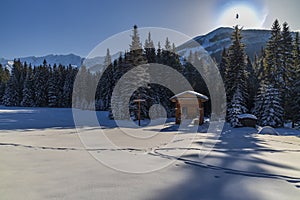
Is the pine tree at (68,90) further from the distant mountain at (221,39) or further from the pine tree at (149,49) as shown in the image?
the distant mountain at (221,39)

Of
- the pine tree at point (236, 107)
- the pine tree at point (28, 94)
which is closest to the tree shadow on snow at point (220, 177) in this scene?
the pine tree at point (236, 107)

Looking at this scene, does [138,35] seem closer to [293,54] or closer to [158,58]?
[158,58]

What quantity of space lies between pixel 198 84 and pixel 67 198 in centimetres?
3234

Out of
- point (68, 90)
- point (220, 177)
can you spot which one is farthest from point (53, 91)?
point (220, 177)

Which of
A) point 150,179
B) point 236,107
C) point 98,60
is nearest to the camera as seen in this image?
point 150,179

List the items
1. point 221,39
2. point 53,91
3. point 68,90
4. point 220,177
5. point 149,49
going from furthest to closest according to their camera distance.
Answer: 1. point 221,39
2. point 68,90
3. point 53,91
4. point 149,49
5. point 220,177

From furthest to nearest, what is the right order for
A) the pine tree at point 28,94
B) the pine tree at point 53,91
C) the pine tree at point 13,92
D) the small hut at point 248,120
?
the pine tree at point 13,92
the pine tree at point 28,94
the pine tree at point 53,91
the small hut at point 248,120

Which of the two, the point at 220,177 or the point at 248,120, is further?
the point at 248,120

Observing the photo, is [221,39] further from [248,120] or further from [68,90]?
[248,120]

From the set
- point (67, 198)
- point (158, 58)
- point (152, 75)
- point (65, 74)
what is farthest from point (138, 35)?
point (65, 74)

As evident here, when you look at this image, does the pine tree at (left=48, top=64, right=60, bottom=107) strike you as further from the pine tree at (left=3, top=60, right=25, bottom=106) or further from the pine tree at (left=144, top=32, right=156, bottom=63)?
the pine tree at (left=144, top=32, right=156, bottom=63)

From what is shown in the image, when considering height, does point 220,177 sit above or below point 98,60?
below

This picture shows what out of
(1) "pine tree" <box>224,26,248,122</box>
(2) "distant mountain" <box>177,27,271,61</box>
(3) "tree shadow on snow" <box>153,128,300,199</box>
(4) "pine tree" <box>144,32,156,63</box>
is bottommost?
(3) "tree shadow on snow" <box>153,128,300,199</box>

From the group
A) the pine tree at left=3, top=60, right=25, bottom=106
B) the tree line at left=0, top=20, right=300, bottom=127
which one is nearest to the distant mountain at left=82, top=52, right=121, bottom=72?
the tree line at left=0, top=20, right=300, bottom=127
